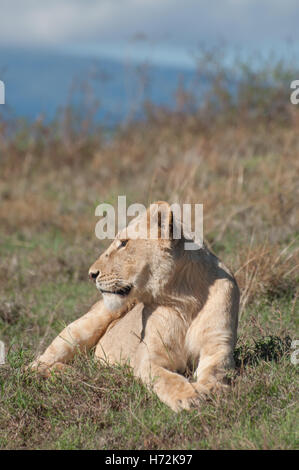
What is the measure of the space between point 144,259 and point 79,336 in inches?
40.1

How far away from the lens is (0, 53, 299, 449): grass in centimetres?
353

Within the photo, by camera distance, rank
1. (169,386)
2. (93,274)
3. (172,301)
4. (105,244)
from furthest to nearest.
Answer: (105,244), (93,274), (172,301), (169,386)

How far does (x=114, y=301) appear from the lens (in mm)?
4090

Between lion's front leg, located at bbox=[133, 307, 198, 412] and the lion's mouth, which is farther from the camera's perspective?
the lion's mouth

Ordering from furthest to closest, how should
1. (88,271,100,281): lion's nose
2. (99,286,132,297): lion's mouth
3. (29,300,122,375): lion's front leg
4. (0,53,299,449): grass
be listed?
(29,300,122,375): lion's front leg, (88,271,100,281): lion's nose, (99,286,132,297): lion's mouth, (0,53,299,449): grass

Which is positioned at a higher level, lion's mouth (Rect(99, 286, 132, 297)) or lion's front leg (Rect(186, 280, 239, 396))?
lion's mouth (Rect(99, 286, 132, 297))

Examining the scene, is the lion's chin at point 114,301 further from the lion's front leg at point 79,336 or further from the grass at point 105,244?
the lion's front leg at point 79,336

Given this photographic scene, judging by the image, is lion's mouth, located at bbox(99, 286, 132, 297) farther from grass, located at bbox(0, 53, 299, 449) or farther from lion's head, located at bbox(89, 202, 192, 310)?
grass, located at bbox(0, 53, 299, 449)

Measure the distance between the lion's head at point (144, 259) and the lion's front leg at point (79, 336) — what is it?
656 millimetres

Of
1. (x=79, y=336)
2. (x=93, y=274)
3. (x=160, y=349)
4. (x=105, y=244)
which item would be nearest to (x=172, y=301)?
(x=160, y=349)

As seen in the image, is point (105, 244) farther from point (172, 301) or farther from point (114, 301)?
point (172, 301)

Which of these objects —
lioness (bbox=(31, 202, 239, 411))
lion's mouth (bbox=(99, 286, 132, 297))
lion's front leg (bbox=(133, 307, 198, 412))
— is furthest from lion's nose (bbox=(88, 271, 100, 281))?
lion's front leg (bbox=(133, 307, 198, 412))

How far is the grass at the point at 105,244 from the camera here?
3.53m

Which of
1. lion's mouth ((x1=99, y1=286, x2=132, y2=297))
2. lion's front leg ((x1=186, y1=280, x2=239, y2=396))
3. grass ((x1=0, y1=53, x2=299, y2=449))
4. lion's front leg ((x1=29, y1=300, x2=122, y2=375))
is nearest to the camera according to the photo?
grass ((x1=0, y1=53, x2=299, y2=449))
